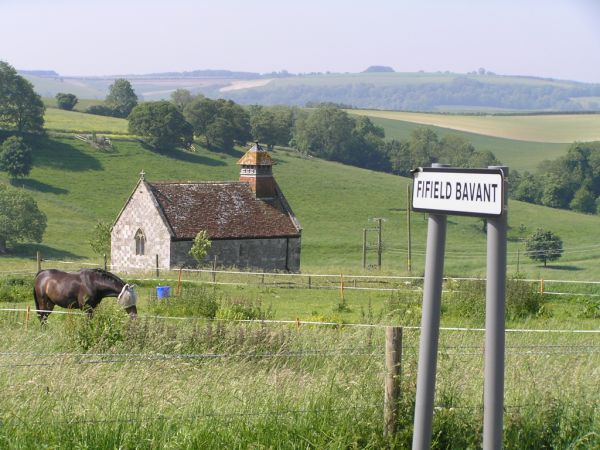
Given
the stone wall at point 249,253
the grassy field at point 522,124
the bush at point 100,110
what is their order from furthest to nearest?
the grassy field at point 522,124, the bush at point 100,110, the stone wall at point 249,253

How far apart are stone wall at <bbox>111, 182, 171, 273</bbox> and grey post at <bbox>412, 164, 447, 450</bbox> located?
1579 inches

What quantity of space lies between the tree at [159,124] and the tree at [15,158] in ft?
58.6

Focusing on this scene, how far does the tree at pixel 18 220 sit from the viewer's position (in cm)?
6619

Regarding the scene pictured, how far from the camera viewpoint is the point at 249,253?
158 feet

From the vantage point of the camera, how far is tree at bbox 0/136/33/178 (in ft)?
278

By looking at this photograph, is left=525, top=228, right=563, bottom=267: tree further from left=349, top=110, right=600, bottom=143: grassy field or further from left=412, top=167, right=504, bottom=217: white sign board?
left=349, top=110, right=600, bottom=143: grassy field

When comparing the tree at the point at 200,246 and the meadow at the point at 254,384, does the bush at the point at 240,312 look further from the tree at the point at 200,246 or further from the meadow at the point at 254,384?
the tree at the point at 200,246

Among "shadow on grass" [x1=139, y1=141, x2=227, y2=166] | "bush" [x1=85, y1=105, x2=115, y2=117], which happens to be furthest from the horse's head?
"bush" [x1=85, y1=105, x2=115, y2=117]

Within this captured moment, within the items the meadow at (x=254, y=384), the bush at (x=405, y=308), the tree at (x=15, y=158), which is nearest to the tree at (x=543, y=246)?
the tree at (x=15, y=158)

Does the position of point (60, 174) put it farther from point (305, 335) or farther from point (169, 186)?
point (305, 335)

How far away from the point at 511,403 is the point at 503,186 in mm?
3219

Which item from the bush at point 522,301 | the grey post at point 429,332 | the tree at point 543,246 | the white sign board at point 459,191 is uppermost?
the white sign board at point 459,191

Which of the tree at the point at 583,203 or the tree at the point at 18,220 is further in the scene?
the tree at the point at 583,203

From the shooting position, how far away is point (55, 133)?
10094cm
